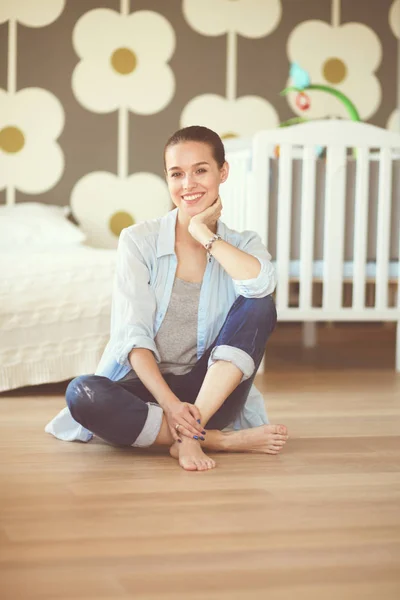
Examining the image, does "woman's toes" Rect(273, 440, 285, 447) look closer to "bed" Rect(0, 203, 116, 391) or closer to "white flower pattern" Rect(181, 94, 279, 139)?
"bed" Rect(0, 203, 116, 391)

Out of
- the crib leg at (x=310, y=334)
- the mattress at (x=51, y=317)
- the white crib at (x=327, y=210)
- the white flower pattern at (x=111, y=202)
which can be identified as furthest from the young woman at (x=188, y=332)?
the white flower pattern at (x=111, y=202)

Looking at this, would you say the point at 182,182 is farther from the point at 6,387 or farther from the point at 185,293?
the point at 6,387

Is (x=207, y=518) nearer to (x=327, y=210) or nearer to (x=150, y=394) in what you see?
(x=150, y=394)

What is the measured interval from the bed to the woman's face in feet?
2.43

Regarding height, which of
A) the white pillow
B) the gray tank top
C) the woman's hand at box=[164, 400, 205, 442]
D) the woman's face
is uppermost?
the woman's face

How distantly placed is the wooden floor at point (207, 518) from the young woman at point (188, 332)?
0.23 feet

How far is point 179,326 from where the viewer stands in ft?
5.65

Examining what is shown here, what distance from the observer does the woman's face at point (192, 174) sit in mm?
1669

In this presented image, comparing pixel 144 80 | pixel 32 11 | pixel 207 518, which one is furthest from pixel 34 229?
pixel 207 518

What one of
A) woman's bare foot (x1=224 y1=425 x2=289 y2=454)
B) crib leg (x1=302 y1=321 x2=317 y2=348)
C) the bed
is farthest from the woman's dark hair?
crib leg (x1=302 y1=321 x2=317 y2=348)

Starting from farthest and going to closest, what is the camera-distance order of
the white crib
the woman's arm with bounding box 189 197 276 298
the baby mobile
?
the baby mobile → the white crib → the woman's arm with bounding box 189 197 276 298

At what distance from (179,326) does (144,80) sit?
2.28 metres

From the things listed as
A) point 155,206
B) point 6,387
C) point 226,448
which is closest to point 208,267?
point 226,448

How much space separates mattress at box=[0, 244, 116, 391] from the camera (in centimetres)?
229
